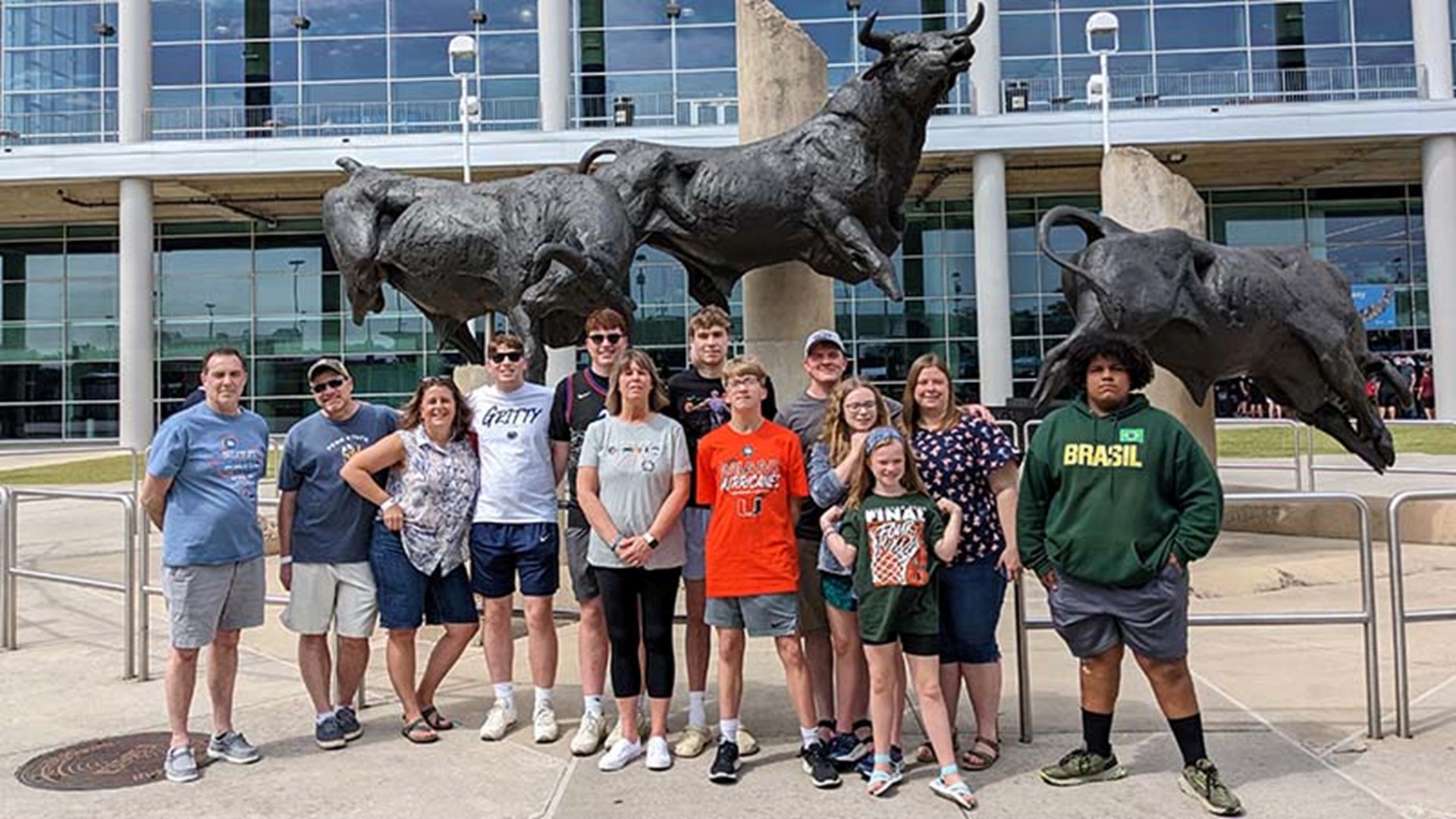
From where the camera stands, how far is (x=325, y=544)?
15.7ft

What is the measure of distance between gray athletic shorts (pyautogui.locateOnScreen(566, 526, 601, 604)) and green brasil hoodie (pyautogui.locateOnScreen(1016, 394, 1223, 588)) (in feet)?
5.62

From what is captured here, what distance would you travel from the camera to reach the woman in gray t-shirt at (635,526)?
4395 mm

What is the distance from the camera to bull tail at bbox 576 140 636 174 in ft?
22.4

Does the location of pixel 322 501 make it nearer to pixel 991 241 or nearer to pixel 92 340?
pixel 991 241

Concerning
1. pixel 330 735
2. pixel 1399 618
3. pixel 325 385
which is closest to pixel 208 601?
pixel 330 735

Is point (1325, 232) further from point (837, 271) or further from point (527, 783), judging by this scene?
point (527, 783)

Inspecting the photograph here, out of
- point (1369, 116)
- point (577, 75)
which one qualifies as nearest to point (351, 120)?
point (577, 75)

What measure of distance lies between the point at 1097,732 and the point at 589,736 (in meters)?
1.95

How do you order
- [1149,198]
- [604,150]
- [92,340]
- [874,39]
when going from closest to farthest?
1. [874,39]
2. [604,150]
3. [1149,198]
4. [92,340]

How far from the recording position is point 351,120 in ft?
95.5

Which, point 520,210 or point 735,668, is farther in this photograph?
point 520,210

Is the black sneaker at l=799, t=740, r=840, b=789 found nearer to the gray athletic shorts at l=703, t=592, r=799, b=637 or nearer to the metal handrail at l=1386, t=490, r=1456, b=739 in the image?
the gray athletic shorts at l=703, t=592, r=799, b=637

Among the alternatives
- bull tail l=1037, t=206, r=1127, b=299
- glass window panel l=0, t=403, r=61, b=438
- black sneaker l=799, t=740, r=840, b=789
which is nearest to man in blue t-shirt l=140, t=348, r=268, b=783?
black sneaker l=799, t=740, r=840, b=789

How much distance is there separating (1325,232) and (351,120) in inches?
1010
